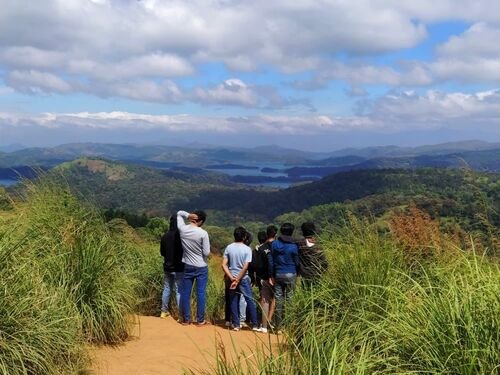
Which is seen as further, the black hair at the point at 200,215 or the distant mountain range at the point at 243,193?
the distant mountain range at the point at 243,193

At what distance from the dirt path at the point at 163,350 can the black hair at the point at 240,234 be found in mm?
1507

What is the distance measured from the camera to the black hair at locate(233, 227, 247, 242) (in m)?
8.26

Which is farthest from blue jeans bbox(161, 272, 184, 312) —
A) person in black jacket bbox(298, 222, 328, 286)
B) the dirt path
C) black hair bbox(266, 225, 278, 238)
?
person in black jacket bbox(298, 222, 328, 286)

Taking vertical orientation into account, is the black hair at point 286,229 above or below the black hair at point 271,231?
above

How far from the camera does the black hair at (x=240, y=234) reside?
8.26 m

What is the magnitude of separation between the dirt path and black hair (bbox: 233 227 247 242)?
1.51 meters

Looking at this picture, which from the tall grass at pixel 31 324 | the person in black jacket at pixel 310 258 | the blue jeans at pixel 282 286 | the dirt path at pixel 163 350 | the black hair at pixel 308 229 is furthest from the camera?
the blue jeans at pixel 282 286

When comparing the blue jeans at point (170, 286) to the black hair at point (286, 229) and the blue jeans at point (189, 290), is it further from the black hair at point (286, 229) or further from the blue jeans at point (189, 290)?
the black hair at point (286, 229)

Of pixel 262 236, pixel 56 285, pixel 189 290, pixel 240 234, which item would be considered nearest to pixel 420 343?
pixel 56 285

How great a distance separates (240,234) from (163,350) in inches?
96.1

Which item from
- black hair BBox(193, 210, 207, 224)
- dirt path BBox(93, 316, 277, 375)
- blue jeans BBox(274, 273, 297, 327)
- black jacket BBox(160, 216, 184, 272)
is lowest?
dirt path BBox(93, 316, 277, 375)

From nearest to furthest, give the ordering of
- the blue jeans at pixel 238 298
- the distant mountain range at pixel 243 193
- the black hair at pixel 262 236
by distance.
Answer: the blue jeans at pixel 238 298, the black hair at pixel 262 236, the distant mountain range at pixel 243 193

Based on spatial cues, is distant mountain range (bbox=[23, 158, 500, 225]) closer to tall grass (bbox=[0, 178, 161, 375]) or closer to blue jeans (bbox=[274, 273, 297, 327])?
blue jeans (bbox=[274, 273, 297, 327])

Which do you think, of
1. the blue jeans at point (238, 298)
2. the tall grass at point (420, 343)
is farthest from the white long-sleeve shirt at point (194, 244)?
the tall grass at point (420, 343)
